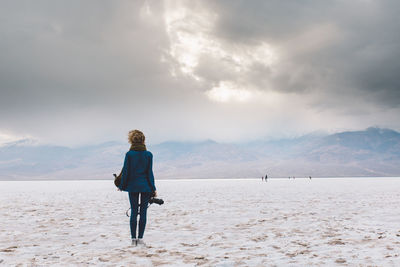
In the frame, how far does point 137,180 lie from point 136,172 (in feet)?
0.62

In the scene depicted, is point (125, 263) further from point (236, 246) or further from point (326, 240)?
point (326, 240)

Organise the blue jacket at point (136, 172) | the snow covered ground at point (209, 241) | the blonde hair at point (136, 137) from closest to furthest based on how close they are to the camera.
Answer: the snow covered ground at point (209, 241) < the blue jacket at point (136, 172) < the blonde hair at point (136, 137)

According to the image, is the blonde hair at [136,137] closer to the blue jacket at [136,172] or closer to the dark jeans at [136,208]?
the blue jacket at [136,172]

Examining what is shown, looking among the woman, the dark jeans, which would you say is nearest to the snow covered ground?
the dark jeans

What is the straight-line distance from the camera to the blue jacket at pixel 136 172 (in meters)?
8.29

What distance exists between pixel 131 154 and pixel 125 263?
261cm

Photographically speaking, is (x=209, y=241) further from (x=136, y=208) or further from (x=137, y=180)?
(x=137, y=180)

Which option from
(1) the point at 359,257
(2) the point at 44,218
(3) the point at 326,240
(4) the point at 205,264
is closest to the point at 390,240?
(3) the point at 326,240

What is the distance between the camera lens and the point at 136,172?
8375 mm

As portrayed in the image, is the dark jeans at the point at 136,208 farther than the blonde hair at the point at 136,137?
No

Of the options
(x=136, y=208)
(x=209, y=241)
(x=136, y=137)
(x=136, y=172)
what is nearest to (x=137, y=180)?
(x=136, y=172)

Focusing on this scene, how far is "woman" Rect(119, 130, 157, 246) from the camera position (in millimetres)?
8297

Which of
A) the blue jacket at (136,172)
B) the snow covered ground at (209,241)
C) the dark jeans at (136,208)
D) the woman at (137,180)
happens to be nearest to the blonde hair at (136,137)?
the woman at (137,180)

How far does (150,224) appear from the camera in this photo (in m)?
12.1
